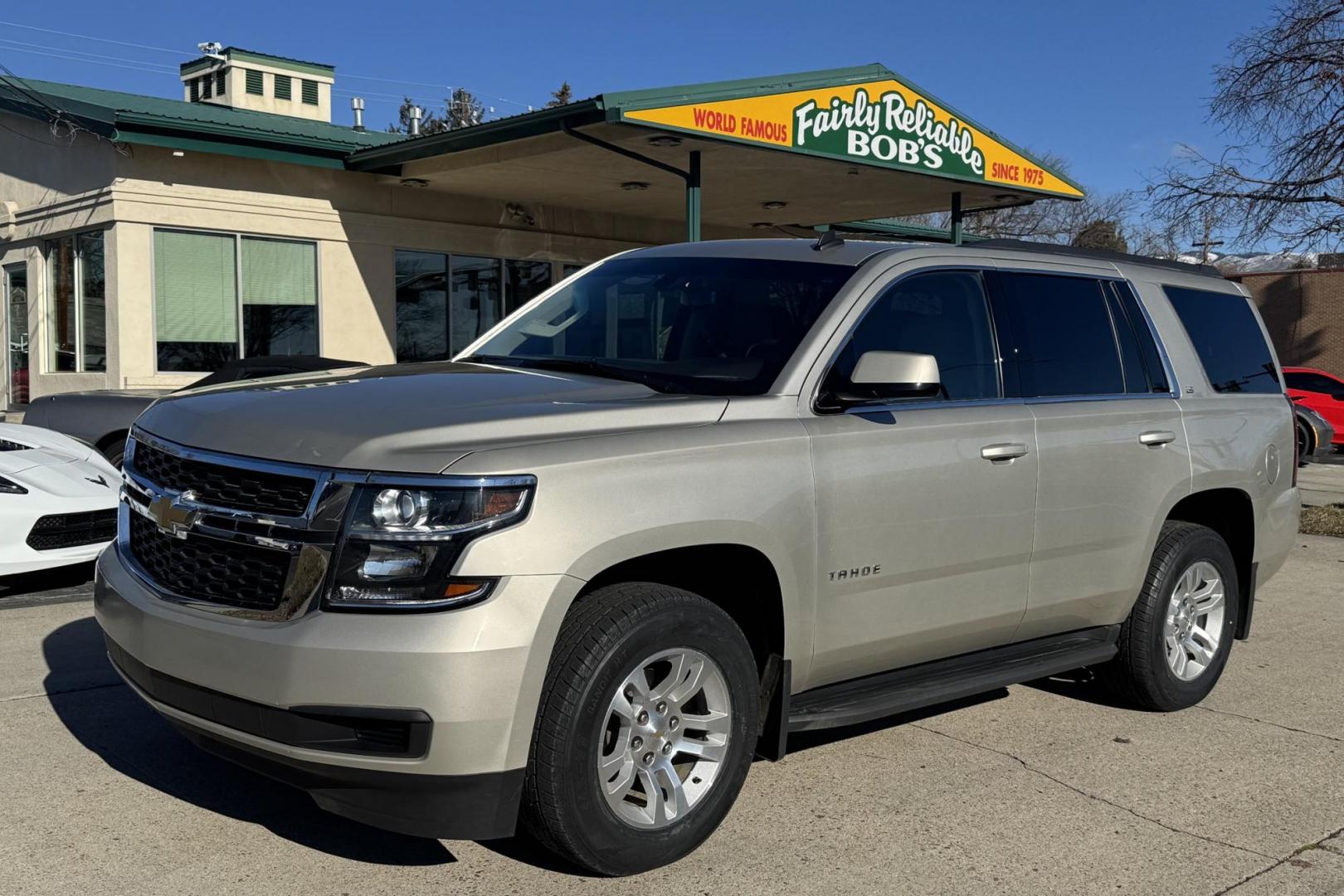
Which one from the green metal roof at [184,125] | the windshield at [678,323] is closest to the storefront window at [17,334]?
the green metal roof at [184,125]

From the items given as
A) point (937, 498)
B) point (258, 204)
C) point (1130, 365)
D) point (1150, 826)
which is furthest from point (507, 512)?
point (258, 204)

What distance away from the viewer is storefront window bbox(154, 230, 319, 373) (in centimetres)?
1541

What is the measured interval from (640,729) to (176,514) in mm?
1503

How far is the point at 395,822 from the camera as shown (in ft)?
11.1

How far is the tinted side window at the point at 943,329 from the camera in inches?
181

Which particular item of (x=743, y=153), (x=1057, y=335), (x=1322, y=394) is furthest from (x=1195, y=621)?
(x=1322, y=394)

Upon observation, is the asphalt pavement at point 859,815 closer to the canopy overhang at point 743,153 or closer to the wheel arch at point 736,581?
the wheel arch at point 736,581

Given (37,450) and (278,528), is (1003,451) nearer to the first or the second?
(278,528)

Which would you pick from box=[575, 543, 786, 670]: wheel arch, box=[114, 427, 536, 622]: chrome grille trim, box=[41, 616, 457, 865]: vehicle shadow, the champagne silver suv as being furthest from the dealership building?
box=[114, 427, 536, 622]: chrome grille trim

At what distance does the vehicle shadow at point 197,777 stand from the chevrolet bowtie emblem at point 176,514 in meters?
1.06

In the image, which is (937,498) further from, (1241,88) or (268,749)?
(1241,88)

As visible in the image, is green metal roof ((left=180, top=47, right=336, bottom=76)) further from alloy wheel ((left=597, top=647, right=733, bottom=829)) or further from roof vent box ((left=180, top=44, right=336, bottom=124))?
alloy wheel ((left=597, top=647, right=733, bottom=829))

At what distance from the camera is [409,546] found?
3.33 metres

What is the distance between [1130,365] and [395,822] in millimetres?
3766
